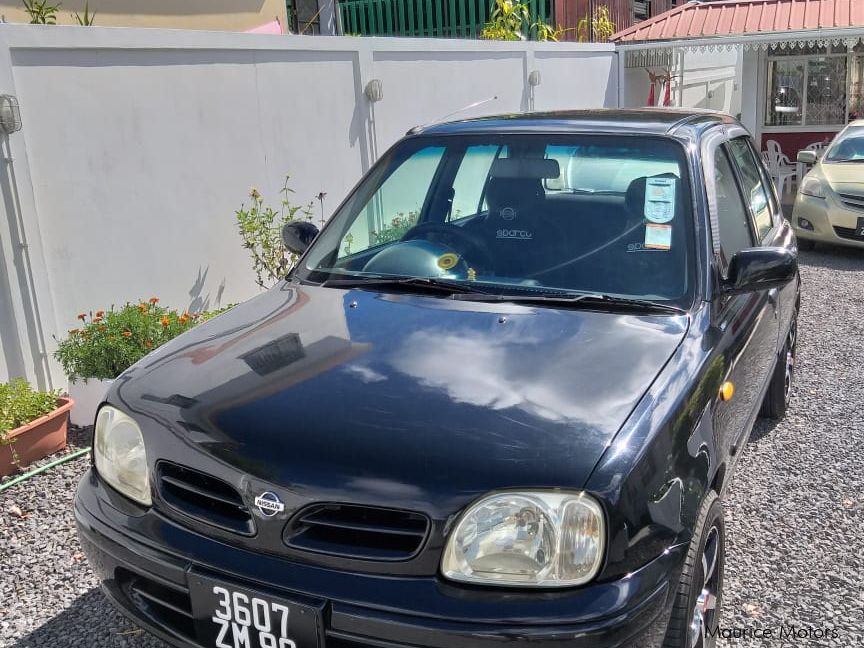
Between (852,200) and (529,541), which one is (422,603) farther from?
(852,200)

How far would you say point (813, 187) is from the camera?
9.66 metres

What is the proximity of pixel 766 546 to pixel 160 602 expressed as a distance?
251 cm

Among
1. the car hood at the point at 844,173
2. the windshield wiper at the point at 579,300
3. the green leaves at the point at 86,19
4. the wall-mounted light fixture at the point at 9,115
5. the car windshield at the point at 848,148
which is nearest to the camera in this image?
the windshield wiper at the point at 579,300

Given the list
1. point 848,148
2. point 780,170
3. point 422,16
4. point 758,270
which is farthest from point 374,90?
point 780,170

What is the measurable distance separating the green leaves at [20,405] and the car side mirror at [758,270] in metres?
3.53

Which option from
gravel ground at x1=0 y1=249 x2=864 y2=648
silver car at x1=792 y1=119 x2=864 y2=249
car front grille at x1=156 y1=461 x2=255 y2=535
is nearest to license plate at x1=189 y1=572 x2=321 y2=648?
car front grille at x1=156 y1=461 x2=255 y2=535

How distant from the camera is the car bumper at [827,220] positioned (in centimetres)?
918

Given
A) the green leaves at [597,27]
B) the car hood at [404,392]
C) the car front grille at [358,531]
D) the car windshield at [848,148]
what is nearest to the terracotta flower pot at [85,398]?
the car hood at [404,392]

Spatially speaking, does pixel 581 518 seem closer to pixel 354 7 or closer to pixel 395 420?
pixel 395 420

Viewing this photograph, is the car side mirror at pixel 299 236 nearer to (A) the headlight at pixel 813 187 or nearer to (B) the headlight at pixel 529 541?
(B) the headlight at pixel 529 541

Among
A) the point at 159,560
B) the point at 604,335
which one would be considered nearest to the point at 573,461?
the point at 604,335

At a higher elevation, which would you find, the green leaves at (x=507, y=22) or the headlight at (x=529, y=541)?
the green leaves at (x=507, y=22)

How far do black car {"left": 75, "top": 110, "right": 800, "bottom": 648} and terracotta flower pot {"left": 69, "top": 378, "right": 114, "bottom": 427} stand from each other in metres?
1.94

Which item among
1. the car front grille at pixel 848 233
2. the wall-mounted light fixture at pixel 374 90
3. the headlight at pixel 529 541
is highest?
the wall-mounted light fixture at pixel 374 90
